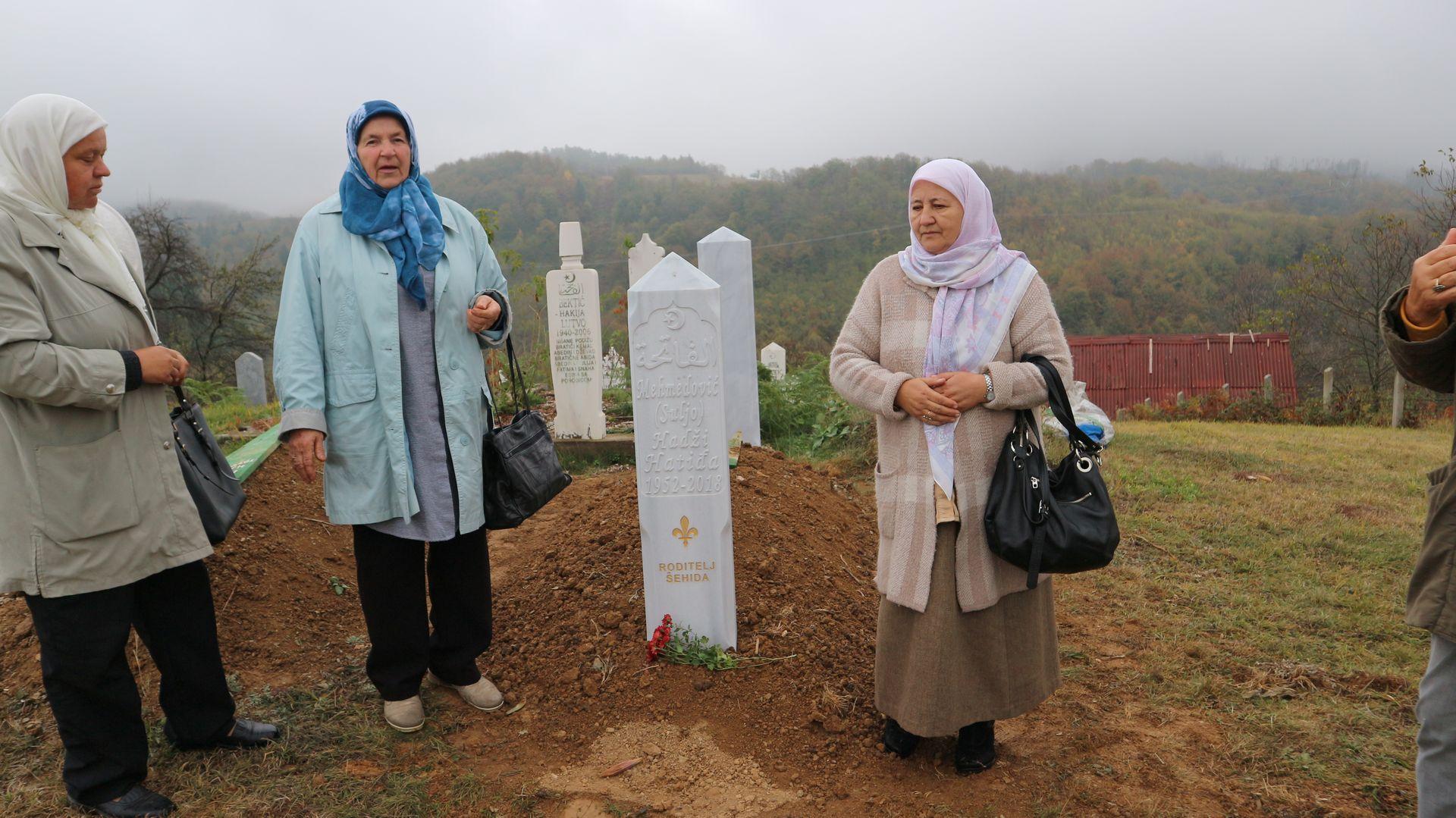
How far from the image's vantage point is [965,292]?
101 inches

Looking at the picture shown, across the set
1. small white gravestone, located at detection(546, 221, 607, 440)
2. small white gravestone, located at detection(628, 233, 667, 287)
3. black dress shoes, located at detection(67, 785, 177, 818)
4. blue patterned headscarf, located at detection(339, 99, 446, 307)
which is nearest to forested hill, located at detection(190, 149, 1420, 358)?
small white gravestone, located at detection(628, 233, 667, 287)

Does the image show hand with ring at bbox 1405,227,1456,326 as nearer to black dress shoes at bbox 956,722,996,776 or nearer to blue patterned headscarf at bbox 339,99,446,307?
black dress shoes at bbox 956,722,996,776

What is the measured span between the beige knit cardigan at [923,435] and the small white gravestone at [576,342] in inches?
191

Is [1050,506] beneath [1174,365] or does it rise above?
above

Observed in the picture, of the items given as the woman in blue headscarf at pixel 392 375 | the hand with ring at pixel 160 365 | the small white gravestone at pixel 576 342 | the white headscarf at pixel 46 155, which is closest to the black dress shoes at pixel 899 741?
the woman in blue headscarf at pixel 392 375

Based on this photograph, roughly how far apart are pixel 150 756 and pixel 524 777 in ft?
3.85

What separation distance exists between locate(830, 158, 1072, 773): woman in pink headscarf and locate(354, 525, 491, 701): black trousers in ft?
4.55

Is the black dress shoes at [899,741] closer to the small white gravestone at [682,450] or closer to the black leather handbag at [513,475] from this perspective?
the small white gravestone at [682,450]

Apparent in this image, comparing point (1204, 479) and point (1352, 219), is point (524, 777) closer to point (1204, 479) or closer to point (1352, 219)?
point (1204, 479)

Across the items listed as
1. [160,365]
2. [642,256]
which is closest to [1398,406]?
[642,256]

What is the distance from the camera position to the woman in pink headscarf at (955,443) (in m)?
Answer: 2.48

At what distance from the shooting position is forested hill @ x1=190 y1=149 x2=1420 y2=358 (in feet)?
94.3

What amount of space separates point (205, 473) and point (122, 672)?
59 centimetres

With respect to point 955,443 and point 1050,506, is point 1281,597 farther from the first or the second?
point 955,443
